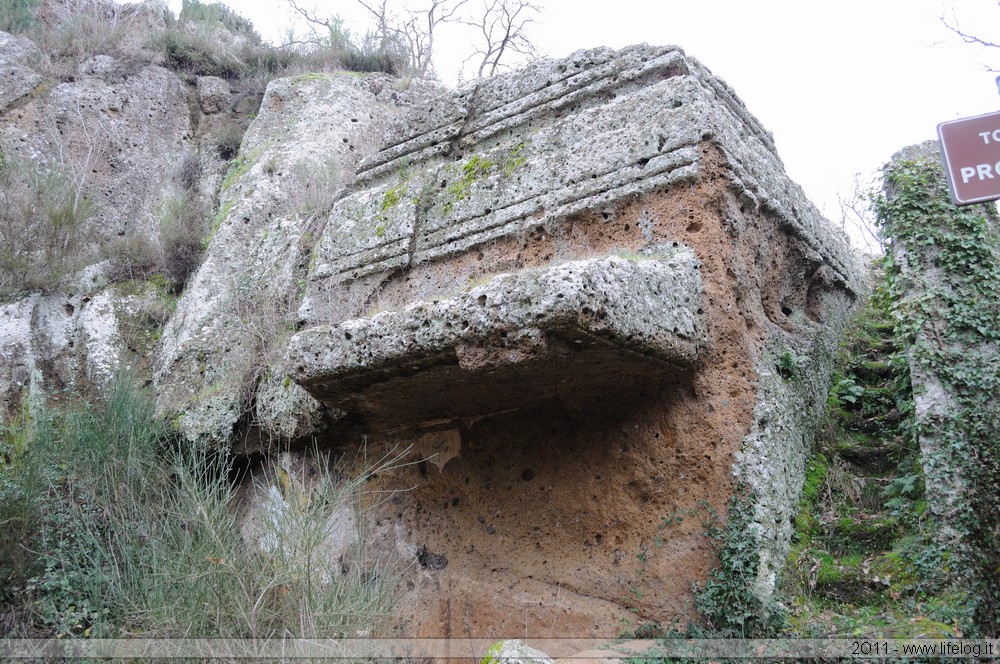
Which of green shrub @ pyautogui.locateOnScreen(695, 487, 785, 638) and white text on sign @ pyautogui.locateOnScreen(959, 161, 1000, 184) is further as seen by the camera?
green shrub @ pyautogui.locateOnScreen(695, 487, 785, 638)

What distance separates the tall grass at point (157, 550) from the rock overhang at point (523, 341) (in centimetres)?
65

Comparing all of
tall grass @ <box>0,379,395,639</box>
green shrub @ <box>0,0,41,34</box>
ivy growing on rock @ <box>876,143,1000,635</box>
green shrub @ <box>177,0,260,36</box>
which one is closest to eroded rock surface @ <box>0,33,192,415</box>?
green shrub @ <box>0,0,41,34</box>

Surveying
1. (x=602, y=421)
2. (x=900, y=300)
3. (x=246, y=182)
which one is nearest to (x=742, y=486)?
(x=602, y=421)

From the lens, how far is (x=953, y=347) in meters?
4.07

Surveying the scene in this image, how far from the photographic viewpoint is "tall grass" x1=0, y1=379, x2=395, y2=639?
3998mm

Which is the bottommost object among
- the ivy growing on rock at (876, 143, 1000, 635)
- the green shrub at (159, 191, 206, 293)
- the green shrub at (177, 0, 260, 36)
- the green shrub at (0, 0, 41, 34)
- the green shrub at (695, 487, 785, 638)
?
the green shrub at (695, 487, 785, 638)

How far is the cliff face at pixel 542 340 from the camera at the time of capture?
12.6 feet

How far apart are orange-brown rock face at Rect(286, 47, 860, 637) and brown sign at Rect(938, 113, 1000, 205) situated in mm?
1352

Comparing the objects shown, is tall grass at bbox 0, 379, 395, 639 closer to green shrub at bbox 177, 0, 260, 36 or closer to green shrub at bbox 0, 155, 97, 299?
green shrub at bbox 0, 155, 97, 299

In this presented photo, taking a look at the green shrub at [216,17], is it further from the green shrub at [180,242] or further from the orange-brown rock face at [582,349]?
the orange-brown rock face at [582,349]

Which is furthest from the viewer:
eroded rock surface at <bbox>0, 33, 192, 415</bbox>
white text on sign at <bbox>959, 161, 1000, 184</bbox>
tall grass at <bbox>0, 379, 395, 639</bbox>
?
eroded rock surface at <bbox>0, 33, 192, 415</bbox>

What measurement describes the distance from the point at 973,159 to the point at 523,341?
1.80 metres

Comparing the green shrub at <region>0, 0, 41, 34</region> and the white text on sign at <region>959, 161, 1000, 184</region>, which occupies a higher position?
the green shrub at <region>0, 0, 41, 34</region>

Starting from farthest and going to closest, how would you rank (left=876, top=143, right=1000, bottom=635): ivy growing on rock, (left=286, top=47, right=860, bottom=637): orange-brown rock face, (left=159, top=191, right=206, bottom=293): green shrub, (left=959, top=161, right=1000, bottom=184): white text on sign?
(left=159, top=191, right=206, bottom=293): green shrub
(left=286, top=47, right=860, bottom=637): orange-brown rock face
(left=876, top=143, right=1000, bottom=635): ivy growing on rock
(left=959, top=161, right=1000, bottom=184): white text on sign
